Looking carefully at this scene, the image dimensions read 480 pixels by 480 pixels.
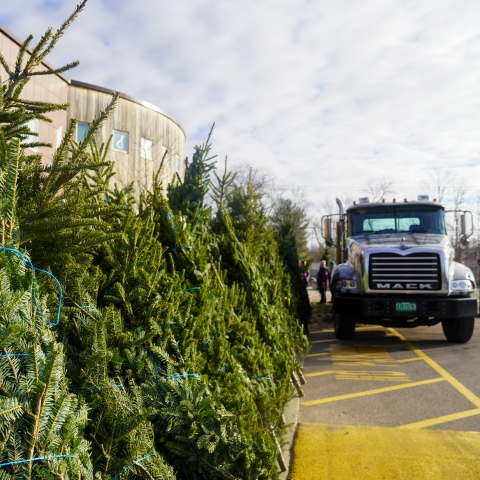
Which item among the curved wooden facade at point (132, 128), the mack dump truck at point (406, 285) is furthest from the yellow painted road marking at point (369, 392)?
the curved wooden facade at point (132, 128)

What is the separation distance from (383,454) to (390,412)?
1339 millimetres

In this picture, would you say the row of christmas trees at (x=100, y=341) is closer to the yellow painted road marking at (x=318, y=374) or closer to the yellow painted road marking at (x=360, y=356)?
the yellow painted road marking at (x=318, y=374)

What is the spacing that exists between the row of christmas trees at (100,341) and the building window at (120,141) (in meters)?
17.7

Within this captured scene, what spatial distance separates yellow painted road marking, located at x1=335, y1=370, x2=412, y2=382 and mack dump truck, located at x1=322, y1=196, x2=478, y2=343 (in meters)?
1.67

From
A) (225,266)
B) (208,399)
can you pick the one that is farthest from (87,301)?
(225,266)

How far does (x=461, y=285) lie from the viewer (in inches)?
333

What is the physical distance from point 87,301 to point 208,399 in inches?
29.6

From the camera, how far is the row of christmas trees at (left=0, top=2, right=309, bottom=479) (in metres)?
1.50

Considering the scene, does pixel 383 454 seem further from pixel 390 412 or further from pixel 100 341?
pixel 100 341

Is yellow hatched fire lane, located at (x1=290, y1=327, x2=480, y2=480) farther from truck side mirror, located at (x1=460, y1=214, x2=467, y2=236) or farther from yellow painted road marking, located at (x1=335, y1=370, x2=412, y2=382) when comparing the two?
truck side mirror, located at (x1=460, y1=214, x2=467, y2=236)

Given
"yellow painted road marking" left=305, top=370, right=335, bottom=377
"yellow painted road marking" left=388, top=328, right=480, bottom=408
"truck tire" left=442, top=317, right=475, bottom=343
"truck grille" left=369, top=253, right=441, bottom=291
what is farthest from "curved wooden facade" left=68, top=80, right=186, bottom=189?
"yellow painted road marking" left=305, top=370, right=335, bottom=377

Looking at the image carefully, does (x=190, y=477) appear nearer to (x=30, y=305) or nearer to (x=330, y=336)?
(x=30, y=305)

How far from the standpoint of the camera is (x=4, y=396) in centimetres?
143

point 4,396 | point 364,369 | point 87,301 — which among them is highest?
point 87,301
